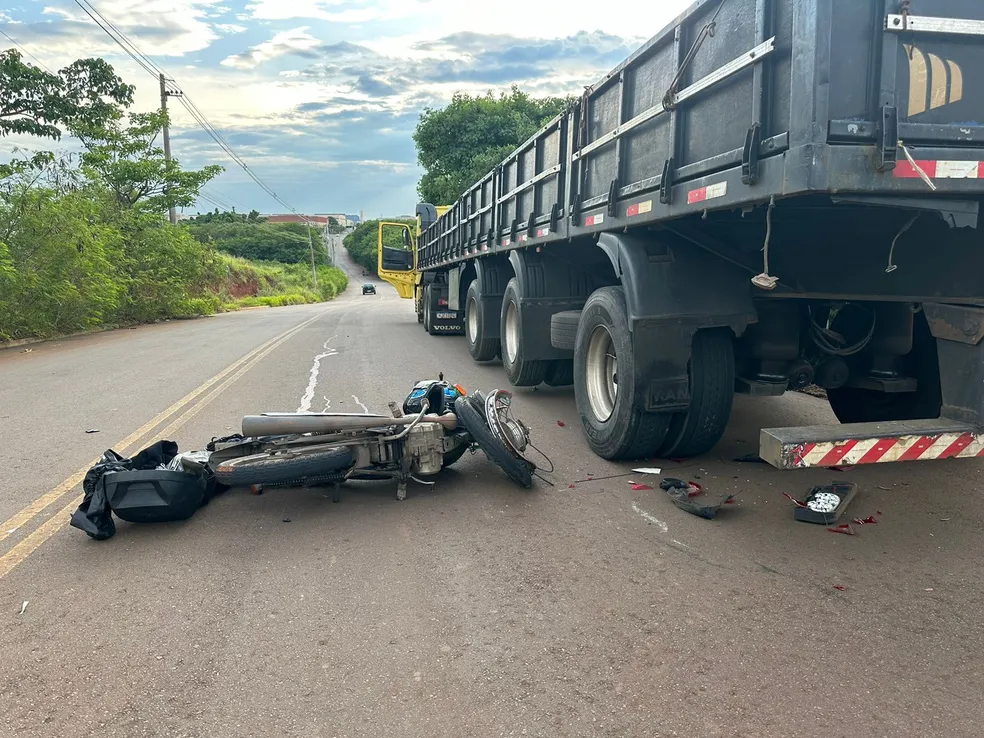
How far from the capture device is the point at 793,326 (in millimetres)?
4867

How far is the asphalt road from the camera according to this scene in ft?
8.00

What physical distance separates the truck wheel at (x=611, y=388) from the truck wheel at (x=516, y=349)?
6.49 ft

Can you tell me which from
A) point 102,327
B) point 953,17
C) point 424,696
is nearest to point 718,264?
point 953,17

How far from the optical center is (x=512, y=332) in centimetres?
849

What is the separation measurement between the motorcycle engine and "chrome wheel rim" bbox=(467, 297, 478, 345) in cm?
618

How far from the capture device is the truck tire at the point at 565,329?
6.36 metres

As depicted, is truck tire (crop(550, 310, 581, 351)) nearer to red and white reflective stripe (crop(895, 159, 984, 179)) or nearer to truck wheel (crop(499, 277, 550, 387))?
truck wheel (crop(499, 277, 550, 387))

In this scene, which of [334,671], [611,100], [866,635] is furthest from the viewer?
[611,100]

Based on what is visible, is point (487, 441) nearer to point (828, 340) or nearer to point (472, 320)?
point (828, 340)

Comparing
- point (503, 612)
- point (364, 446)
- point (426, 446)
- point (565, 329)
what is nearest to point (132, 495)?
point (364, 446)

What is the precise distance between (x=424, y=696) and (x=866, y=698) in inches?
60.7

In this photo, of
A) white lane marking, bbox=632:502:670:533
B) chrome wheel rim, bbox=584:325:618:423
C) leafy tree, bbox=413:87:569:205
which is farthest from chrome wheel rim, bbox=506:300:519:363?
leafy tree, bbox=413:87:569:205

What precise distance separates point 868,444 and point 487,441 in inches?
84.8

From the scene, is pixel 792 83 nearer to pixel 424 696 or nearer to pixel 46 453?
pixel 424 696
